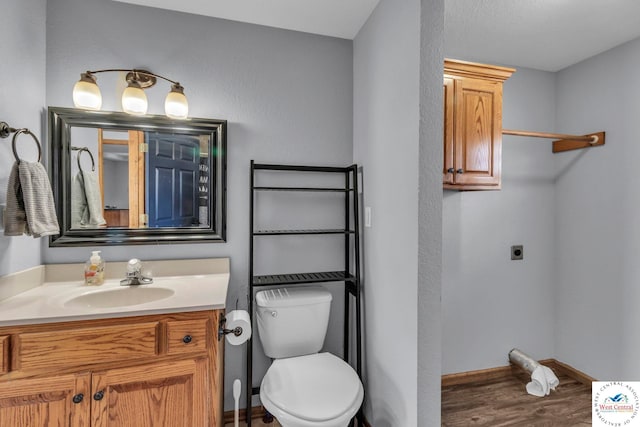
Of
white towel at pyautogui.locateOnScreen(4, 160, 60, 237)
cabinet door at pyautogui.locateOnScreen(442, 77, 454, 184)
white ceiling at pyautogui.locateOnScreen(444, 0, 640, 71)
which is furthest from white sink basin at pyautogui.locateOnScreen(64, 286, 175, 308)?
white ceiling at pyautogui.locateOnScreen(444, 0, 640, 71)

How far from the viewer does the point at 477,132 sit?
1.97 m

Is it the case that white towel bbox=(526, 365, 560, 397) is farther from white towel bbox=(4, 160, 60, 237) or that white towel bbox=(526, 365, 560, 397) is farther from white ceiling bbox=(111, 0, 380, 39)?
white towel bbox=(4, 160, 60, 237)

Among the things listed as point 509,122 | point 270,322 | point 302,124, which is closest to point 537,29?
point 509,122

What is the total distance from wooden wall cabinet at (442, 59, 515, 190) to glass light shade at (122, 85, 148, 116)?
1658mm

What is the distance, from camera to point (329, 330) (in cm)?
205

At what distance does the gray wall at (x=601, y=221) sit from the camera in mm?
2072

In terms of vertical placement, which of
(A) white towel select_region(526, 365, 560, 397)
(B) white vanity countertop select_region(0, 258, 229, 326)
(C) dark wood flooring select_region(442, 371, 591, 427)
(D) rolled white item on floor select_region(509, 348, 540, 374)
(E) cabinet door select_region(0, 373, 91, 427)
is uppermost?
(B) white vanity countertop select_region(0, 258, 229, 326)

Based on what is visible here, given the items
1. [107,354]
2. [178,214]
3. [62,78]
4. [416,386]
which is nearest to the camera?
[107,354]

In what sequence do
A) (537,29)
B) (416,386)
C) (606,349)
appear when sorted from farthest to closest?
(606,349)
(537,29)
(416,386)

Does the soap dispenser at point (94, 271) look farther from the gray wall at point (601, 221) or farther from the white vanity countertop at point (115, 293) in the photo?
the gray wall at point (601, 221)

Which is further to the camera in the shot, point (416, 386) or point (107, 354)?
point (416, 386)

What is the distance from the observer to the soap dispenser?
160cm

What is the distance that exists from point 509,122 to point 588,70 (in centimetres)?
60

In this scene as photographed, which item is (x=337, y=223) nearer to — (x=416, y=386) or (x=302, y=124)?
(x=302, y=124)
